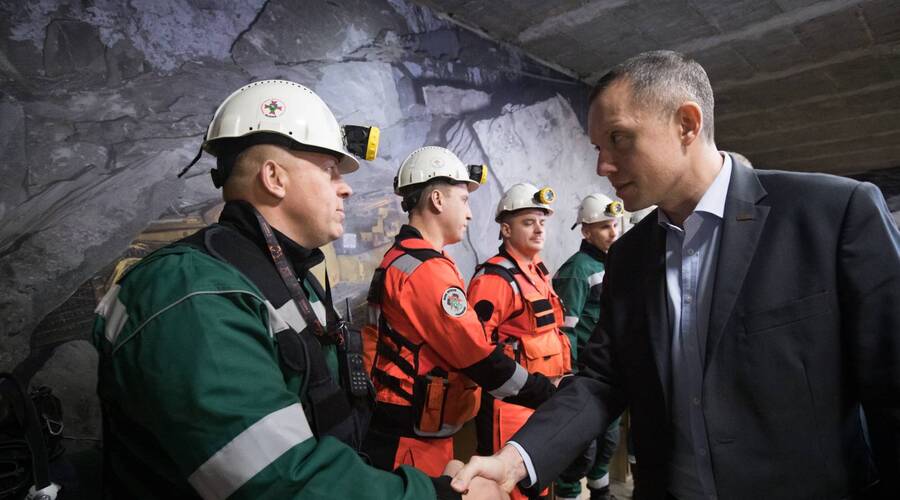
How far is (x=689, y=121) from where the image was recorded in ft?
4.88

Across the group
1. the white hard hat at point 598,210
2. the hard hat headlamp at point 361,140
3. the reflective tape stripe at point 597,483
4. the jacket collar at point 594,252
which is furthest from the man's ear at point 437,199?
the reflective tape stripe at point 597,483

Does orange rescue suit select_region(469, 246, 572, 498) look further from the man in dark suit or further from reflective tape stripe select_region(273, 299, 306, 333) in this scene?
reflective tape stripe select_region(273, 299, 306, 333)

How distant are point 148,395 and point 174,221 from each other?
2098 mm

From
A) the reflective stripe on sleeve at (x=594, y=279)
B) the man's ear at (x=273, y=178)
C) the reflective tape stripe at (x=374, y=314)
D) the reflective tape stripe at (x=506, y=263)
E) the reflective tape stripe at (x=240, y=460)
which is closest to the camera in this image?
the reflective tape stripe at (x=240, y=460)

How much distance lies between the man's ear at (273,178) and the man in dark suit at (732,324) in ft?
3.80

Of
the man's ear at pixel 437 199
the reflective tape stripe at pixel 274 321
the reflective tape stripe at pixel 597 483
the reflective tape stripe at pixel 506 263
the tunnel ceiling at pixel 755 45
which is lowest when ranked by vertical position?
the reflective tape stripe at pixel 597 483

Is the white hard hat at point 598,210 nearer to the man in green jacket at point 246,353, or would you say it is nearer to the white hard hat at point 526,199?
the white hard hat at point 526,199

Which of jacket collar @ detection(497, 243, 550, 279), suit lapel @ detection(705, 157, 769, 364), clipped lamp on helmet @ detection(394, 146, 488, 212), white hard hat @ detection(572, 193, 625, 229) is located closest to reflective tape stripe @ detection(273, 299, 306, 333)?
suit lapel @ detection(705, 157, 769, 364)

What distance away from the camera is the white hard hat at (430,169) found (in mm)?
3307

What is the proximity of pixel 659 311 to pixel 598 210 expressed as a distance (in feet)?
13.6

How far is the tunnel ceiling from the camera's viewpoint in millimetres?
4863

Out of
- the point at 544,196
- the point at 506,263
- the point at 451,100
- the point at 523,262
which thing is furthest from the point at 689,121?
the point at 451,100

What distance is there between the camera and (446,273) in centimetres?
268

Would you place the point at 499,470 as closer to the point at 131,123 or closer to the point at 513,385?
the point at 513,385
